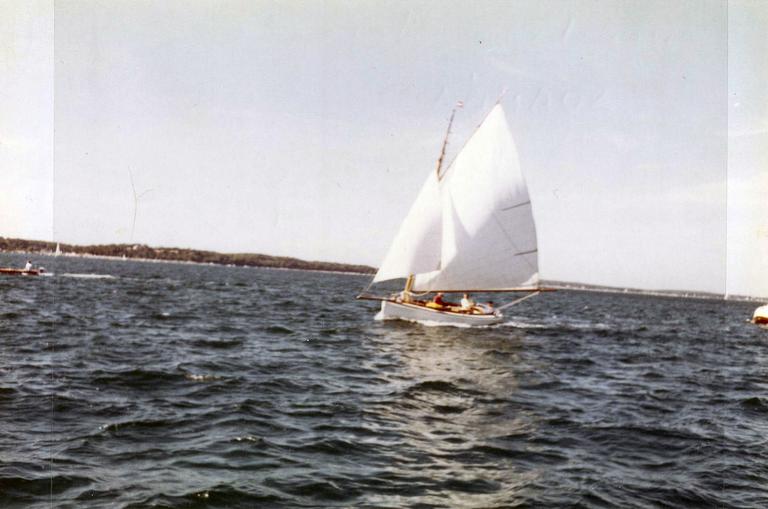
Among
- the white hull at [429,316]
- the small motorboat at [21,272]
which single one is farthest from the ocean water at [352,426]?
the small motorboat at [21,272]

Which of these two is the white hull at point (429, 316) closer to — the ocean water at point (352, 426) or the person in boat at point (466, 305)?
the person in boat at point (466, 305)

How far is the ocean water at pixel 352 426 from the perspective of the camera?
8664mm

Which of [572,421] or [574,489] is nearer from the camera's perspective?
[574,489]

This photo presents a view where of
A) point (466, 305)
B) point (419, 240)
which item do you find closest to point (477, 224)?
point (419, 240)

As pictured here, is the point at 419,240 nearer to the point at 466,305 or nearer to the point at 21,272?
the point at 466,305

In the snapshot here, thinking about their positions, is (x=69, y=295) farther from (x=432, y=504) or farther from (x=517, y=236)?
(x=432, y=504)

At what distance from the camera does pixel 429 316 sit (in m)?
36.5

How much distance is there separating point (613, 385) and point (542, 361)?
469 centimetres

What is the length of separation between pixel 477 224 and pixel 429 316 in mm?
6704

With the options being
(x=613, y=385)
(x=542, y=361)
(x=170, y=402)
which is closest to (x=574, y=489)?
(x=170, y=402)

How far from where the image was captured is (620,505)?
8734 mm

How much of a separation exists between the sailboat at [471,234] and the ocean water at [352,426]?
11.6 m

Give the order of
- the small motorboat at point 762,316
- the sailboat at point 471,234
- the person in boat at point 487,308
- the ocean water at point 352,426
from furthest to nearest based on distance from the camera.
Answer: the small motorboat at point 762,316
the person in boat at point 487,308
the sailboat at point 471,234
the ocean water at point 352,426

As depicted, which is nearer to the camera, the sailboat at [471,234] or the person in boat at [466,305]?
the sailboat at [471,234]
